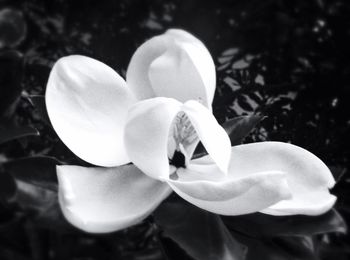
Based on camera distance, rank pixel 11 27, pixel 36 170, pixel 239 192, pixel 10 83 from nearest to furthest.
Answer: pixel 239 192 < pixel 36 170 < pixel 10 83 < pixel 11 27

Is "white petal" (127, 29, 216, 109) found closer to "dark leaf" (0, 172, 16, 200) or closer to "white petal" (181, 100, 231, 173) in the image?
"white petal" (181, 100, 231, 173)

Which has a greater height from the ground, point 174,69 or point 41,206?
point 174,69

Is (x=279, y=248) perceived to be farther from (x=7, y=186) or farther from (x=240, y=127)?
(x=7, y=186)

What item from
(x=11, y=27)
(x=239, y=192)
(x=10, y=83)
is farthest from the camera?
(x=11, y=27)

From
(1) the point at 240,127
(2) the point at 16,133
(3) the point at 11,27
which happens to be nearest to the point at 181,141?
(1) the point at 240,127

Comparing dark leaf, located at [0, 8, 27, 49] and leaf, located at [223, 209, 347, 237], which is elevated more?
dark leaf, located at [0, 8, 27, 49]

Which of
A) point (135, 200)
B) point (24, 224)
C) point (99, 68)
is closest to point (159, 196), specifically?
point (135, 200)

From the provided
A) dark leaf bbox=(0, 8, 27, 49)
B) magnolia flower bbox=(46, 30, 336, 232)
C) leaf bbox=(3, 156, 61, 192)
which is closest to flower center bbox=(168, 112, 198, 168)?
magnolia flower bbox=(46, 30, 336, 232)

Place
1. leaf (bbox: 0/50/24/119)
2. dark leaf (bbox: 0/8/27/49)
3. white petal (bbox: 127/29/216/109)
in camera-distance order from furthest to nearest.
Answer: dark leaf (bbox: 0/8/27/49)
leaf (bbox: 0/50/24/119)
white petal (bbox: 127/29/216/109)
